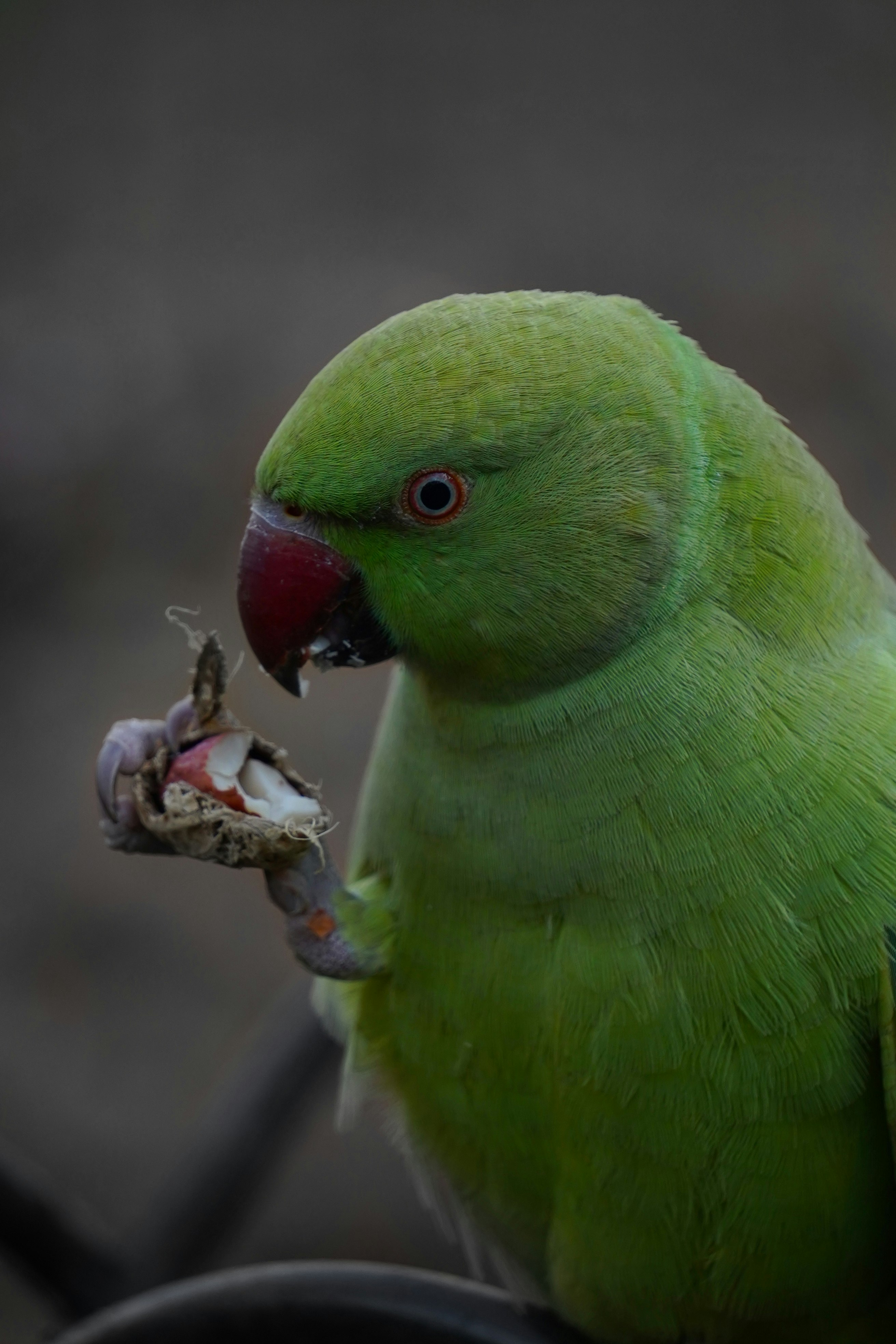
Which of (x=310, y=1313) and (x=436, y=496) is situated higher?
(x=436, y=496)

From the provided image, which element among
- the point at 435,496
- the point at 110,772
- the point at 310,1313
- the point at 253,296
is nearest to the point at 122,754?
the point at 110,772

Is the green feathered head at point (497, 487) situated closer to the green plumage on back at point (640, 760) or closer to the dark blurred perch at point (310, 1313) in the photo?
the green plumage on back at point (640, 760)

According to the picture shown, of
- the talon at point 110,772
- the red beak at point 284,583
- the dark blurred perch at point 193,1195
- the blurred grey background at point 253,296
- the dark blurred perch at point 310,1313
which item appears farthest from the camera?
the blurred grey background at point 253,296

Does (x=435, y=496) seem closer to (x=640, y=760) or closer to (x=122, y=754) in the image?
(x=640, y=760)

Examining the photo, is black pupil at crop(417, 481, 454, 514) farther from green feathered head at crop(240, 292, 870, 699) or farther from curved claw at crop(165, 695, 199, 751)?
curved claw at crop(165, 695, 199, 751)

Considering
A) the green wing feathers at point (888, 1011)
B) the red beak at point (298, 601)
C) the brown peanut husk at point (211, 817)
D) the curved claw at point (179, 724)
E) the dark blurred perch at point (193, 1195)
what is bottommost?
the dark blurred perch at point (193, 1195)

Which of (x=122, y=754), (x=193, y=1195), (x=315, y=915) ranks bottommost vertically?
(x=193, y=1195)

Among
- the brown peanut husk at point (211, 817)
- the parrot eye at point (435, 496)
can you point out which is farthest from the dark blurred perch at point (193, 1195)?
the parrot eye at point (435, 496)
